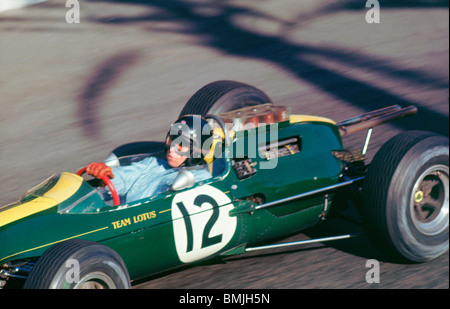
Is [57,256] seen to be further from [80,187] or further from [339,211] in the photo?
[339,211]

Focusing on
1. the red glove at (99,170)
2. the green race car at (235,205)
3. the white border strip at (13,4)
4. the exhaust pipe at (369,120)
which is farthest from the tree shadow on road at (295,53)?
the red glove at (99,170)

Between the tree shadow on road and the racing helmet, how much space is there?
11.1ft

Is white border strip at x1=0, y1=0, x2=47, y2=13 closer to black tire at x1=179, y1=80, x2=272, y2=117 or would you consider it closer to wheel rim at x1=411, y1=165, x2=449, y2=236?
black tire at x1=179, y1=80, x2=272, y2=117

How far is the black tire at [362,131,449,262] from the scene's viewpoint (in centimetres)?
508

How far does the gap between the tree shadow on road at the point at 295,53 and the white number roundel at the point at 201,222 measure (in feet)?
11.8

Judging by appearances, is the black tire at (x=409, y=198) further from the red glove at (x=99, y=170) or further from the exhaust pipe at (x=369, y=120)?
the red glove at (x=99, y=170)

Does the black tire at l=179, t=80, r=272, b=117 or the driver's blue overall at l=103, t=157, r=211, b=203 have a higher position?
the black tire at l=179, t=80, r=272, b=117

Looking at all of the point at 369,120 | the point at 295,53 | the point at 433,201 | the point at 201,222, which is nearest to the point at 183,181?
the point at 201,222

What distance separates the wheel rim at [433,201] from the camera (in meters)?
5.36

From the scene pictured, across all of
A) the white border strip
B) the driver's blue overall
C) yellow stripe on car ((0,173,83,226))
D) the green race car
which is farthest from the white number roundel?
the white border strip

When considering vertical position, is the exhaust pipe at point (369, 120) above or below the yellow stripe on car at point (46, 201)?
above

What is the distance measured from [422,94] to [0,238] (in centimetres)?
613

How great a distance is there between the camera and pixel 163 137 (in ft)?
25.3

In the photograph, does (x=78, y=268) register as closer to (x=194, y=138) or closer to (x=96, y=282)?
(x=96, y=282)
